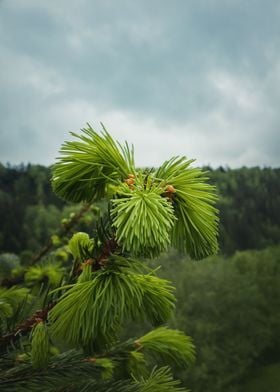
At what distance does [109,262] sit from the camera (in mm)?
1268

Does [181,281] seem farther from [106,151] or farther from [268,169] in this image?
[268,169]

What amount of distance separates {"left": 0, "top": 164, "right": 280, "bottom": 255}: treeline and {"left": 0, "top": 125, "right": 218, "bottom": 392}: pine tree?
167 ft

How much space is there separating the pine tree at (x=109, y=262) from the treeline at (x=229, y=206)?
167 feet

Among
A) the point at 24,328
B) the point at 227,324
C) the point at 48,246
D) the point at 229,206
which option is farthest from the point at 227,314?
the point at 229,206

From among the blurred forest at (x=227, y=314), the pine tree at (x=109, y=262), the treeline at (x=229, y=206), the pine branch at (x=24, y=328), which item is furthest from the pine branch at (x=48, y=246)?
the treeline at (x=229, y=206)

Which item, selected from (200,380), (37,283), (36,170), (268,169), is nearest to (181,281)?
(200,380)

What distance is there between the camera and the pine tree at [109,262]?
1.12 meters

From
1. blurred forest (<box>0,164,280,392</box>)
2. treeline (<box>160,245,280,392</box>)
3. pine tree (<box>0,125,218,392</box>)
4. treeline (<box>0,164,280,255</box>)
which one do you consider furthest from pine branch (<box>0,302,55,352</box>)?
treeline (<box>0,164,280,255</box>)

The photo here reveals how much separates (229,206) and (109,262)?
9629cm

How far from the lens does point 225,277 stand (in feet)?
130

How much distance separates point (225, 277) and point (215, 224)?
3987 cm

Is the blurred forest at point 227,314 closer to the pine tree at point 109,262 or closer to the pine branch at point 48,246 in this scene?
the pine branch at point 48,246

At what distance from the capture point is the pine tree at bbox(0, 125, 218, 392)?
3.67 ft

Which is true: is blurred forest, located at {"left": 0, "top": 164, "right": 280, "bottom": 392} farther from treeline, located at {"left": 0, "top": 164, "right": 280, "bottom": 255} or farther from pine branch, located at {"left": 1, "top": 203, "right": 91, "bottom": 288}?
pine branch, located at {"left": 1, "top": 203, "right": 91, "bottom": 288}
